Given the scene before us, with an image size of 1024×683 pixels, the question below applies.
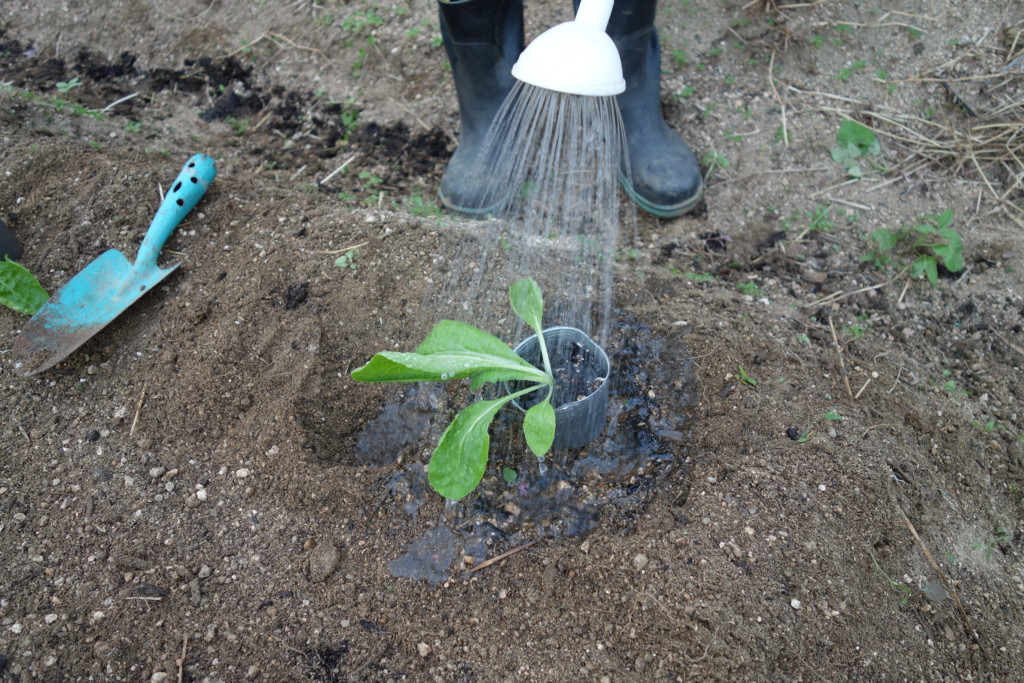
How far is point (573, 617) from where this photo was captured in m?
1.37

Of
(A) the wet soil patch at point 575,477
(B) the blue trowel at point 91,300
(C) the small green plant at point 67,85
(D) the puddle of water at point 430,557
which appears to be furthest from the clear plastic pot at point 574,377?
(C) the small green plant at point 67,85

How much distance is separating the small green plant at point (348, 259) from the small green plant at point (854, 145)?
1.82 m

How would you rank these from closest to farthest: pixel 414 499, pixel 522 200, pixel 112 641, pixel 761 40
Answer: pixel 112 641 < pixel 414 499 < pixel 522 200 < pixel 761 40

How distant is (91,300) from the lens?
1722 millimetres

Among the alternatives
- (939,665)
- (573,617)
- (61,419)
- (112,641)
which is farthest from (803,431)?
(61,419)

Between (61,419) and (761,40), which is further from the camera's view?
(761,40)

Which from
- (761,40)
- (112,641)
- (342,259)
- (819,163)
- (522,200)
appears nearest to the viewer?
(112,641)

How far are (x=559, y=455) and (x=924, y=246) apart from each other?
4.74 ft

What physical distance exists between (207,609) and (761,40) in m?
2.86

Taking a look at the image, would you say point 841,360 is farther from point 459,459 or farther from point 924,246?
point 459,459

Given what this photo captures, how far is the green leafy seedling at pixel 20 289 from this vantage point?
64.8 inches

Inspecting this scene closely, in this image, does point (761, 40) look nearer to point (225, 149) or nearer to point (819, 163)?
point (819, 163)

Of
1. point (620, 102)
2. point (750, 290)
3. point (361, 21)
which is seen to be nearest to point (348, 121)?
point (361, 21)

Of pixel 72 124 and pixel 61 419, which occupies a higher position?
pixel 72 124
